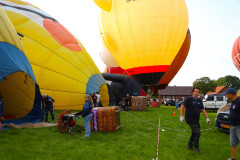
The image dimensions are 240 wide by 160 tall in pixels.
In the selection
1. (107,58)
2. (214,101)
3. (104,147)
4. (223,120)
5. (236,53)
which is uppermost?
(236,53)

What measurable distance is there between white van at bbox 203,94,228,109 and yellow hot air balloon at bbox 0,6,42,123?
16307mm

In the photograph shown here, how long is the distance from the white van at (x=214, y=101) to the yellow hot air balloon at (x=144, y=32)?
19.0ft

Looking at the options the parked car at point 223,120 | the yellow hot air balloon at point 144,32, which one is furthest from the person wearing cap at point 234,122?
the yellow hot air balloon at point 144,32

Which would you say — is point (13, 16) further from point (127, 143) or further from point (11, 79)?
point (127, 143)

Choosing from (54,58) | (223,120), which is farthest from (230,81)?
(54,58)

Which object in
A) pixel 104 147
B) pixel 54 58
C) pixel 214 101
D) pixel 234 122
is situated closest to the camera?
pixel 234 122

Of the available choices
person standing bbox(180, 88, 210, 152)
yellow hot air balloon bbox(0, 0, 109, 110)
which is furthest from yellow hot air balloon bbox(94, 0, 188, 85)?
person standing bbox(180, 88, 210, 152)

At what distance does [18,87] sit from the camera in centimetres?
752

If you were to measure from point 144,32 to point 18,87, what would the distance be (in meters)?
11.8

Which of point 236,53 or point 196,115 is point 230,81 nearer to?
point 236,53

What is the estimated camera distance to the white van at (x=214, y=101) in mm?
18750

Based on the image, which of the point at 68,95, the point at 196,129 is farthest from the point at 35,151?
the point at 68,95

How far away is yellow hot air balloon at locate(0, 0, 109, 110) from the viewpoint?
30.7 ft

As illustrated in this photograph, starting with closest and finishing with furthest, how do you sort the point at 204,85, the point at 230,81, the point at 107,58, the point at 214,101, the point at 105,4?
the point at 105,4
the point at 214,101
the point at 107,58
the point at 204,85
the point at 230,81
